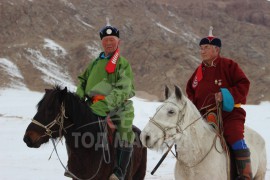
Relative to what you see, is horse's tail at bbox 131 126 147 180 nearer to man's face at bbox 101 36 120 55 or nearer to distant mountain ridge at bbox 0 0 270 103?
man's face at bbox 101 36 120 55

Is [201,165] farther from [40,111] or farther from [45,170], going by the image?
[45,170]

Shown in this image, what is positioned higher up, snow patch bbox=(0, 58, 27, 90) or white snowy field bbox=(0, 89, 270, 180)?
snow patch bbox=(0, 58, 27, 90)

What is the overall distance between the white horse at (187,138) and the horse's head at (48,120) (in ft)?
4.54

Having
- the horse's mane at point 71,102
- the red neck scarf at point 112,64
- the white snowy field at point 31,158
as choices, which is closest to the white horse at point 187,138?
the white snowy field at point 31,158

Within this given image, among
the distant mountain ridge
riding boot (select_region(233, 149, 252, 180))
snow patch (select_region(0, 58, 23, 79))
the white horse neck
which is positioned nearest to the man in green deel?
the white horse neck

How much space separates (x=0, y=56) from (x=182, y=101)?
1875 inches

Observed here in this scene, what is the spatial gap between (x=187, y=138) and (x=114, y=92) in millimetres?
1575

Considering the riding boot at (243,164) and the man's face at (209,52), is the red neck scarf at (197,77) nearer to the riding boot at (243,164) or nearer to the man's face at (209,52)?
the man's face at (209,52)

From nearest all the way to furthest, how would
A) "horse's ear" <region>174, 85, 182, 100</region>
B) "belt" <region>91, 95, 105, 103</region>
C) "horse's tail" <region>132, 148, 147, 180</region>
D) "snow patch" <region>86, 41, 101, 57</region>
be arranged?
"horse's ear" <region>174, 85, 182, 100</region>
"belt" <region>91, 95, 105, 103</region>
"horse's tail" <region>132, 148, 147, 180</region>
"snow patch" <region>86, 41, 101, 57</region>

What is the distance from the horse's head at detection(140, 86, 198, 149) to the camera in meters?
3.75

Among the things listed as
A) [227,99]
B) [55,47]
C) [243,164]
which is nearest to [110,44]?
[227,99]

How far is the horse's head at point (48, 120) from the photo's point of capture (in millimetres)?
4500

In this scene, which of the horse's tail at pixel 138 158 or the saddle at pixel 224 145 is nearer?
the saddle at pixel 224 145

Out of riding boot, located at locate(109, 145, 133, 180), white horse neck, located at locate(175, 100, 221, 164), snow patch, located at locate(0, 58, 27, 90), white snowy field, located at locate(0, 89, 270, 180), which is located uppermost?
snow patch, located at locate(0, 58, 27, 90)
